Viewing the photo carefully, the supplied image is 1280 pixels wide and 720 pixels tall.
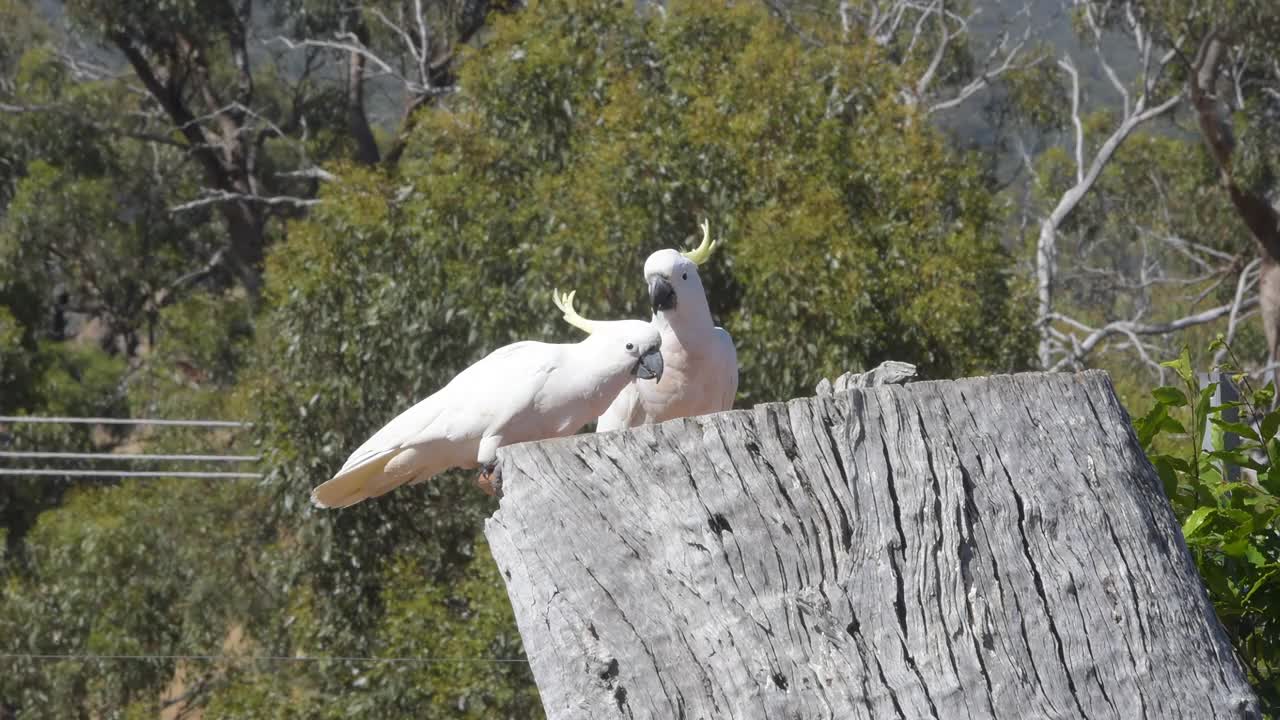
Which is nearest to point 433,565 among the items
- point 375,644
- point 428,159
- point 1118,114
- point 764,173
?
point 375,644

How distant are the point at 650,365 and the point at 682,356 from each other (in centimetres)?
57

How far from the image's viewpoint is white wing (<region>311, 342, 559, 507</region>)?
2816mm

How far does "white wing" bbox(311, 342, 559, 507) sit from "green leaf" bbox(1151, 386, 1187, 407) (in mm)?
1248

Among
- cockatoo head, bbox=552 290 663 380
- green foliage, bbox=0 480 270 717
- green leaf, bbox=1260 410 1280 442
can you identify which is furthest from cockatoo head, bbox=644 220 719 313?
green foliage, bbox=0 480 270 717

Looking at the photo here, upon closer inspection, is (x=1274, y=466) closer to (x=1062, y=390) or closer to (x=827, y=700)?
(x=1062, y=390)

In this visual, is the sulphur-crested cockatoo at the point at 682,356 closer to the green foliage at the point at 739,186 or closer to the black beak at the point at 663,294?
the black beak at the point at 663,294

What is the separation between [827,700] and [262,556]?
23.6 ft

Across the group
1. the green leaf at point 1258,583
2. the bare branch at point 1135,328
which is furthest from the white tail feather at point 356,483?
the bare branch at point 1135,328

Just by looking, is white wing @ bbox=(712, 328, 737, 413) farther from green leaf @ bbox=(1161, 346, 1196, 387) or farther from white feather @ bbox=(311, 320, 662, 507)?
green leaf @ bbox=(1161, 346, 1196, 387)

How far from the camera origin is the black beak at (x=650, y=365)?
279 cm

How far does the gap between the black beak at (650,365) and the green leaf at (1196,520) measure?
1155 millimetres

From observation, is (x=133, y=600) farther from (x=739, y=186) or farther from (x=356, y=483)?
(x=356, y=483)

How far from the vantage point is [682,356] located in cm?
336

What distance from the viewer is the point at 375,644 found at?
7.05 m
